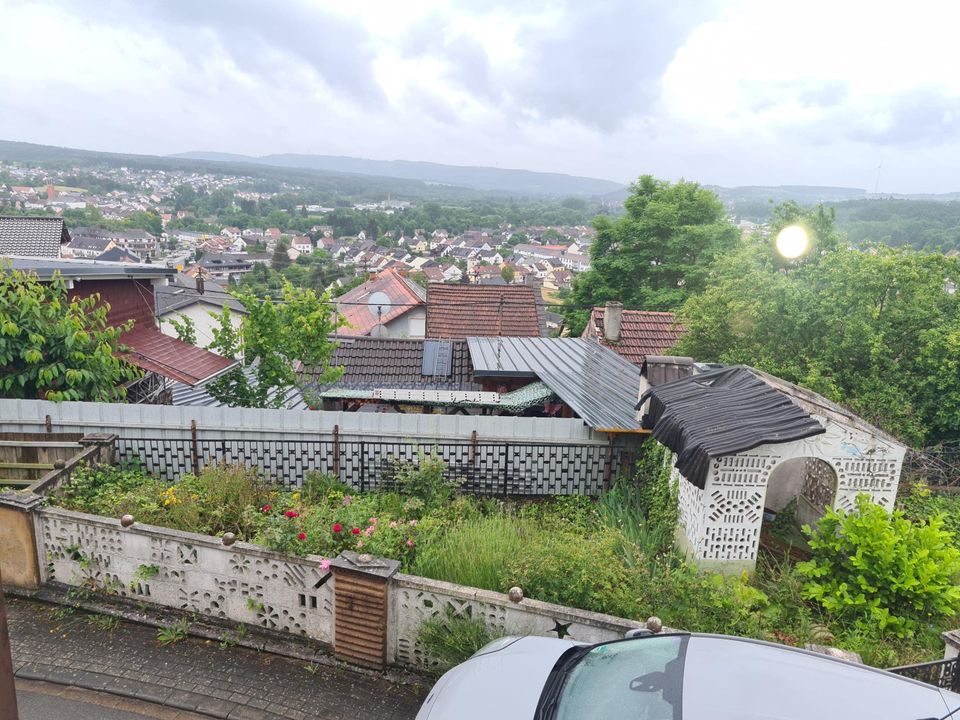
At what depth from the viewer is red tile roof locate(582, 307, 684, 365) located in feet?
59.8

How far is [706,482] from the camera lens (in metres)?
5.63

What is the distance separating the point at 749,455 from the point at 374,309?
1160 inches

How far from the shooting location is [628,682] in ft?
11.0

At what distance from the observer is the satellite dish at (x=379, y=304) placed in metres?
31.8

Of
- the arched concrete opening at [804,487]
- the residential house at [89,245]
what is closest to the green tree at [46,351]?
the arched concrete opening at [804,487]

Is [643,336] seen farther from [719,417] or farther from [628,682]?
[628,682]

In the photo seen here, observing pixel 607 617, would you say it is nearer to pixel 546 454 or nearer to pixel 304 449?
pixel 546 454

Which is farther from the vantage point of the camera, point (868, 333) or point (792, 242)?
point (792, 242)

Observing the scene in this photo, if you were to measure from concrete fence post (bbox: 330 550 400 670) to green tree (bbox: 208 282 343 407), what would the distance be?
245 inches

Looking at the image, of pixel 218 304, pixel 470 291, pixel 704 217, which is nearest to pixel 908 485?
pixel 470 291

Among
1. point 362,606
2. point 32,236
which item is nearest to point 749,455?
point 362,606

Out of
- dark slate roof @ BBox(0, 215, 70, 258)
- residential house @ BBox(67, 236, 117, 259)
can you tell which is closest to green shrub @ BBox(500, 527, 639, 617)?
dark slate roof @ BBox(0, 215, 70, 258)

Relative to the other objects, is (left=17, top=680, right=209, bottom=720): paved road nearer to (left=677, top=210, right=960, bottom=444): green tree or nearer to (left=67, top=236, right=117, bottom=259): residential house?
(left=677, top=210, right=960, bottom=444): green tree

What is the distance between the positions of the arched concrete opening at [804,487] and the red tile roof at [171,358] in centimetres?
881
